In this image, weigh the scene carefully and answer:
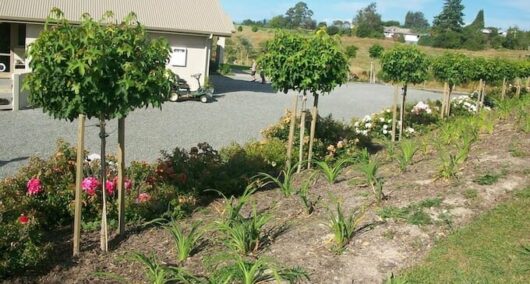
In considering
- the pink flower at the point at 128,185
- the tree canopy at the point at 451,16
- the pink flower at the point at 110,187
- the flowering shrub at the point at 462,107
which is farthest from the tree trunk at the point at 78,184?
the tree canopy at the point at 451,16

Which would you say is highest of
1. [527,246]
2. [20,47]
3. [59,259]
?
[20,47]

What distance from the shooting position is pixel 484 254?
4.97 metres

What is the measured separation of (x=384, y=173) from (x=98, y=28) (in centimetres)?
471

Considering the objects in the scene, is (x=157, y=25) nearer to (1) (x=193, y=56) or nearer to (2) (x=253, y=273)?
(1) (x=193, y=56)

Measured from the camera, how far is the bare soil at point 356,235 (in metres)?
4.73

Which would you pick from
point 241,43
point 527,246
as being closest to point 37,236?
point 527,246

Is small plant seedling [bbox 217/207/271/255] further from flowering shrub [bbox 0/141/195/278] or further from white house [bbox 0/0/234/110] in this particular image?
white house [bbox 0/0/234/110]

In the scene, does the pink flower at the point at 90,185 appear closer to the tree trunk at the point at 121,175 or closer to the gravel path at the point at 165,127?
the tree trunk at the point at 121,175

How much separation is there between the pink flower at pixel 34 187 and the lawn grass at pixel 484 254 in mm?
4116

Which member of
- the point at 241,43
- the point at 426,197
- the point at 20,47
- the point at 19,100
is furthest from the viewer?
the point at 241,43

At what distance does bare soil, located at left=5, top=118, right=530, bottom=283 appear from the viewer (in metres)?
4.73

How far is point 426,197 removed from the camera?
6273mm

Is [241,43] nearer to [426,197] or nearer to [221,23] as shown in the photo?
[221,23]

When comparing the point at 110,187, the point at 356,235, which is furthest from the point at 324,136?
the point at 110,187
